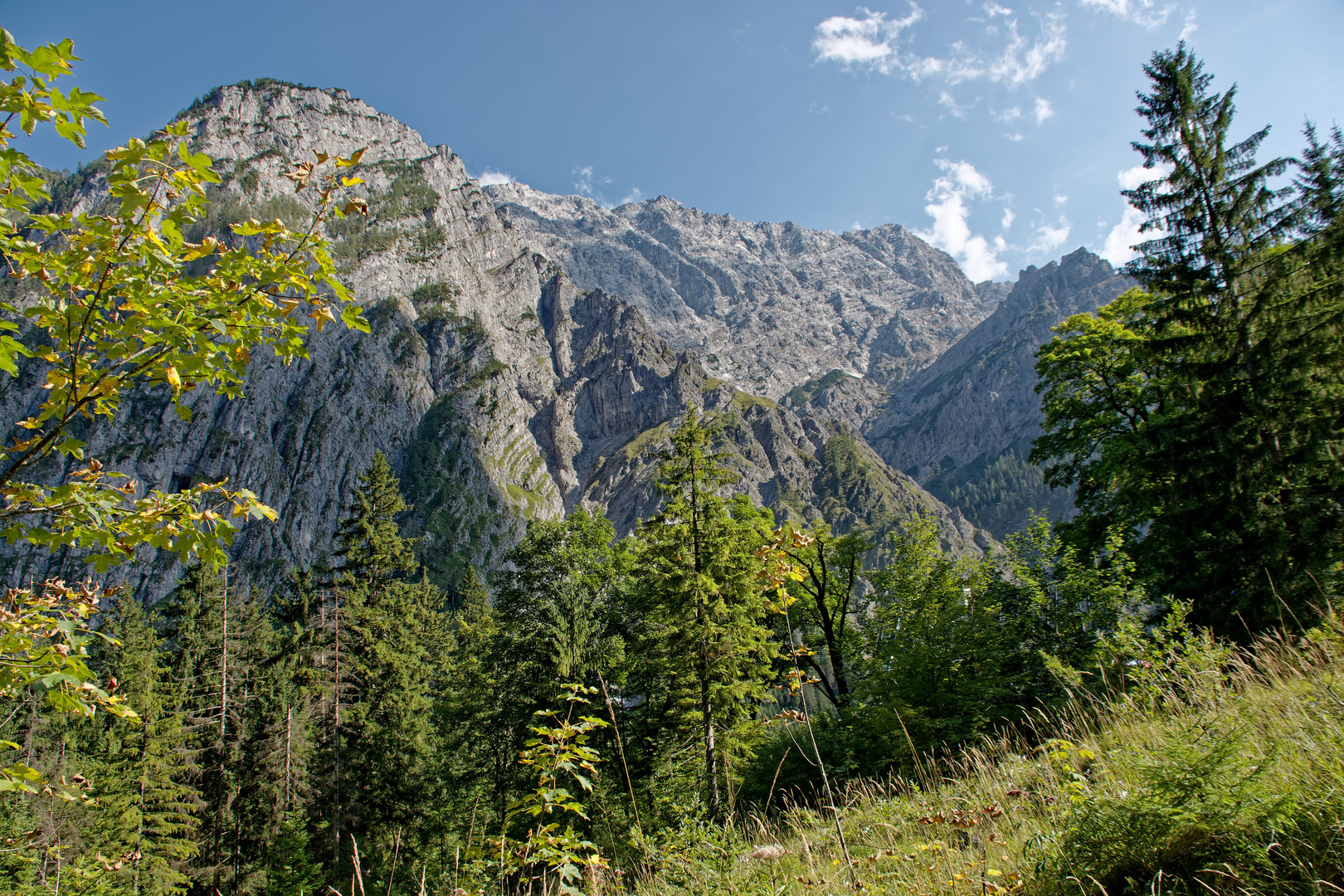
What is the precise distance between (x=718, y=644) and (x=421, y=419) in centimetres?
14833

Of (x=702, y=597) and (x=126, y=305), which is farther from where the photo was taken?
(x=702, y=597)

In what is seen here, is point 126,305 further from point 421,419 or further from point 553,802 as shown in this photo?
point 421,419

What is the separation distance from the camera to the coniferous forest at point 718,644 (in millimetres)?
3066

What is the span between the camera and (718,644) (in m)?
15.9

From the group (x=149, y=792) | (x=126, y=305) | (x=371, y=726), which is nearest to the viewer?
(x=126, y=305)

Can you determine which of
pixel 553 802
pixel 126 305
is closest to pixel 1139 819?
pixel 553 802

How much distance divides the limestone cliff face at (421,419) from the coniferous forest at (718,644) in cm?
7534

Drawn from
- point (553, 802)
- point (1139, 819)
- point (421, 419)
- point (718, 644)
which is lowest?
point (1139, 819)

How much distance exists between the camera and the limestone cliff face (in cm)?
12275

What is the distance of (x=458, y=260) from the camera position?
18312 cm

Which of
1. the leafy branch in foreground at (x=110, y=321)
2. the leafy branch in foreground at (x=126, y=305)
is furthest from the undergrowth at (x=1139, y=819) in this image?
the leafy branch in foreground at (x=126, y=305)

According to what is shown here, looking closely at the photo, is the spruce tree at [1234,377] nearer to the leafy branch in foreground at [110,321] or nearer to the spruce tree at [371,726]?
the leafy branch in foreground at [110,321]

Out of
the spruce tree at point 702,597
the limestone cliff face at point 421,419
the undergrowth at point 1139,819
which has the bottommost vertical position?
the undergrowth at point 1139,819

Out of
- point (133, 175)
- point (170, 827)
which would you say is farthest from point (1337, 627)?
point (170, 827)
